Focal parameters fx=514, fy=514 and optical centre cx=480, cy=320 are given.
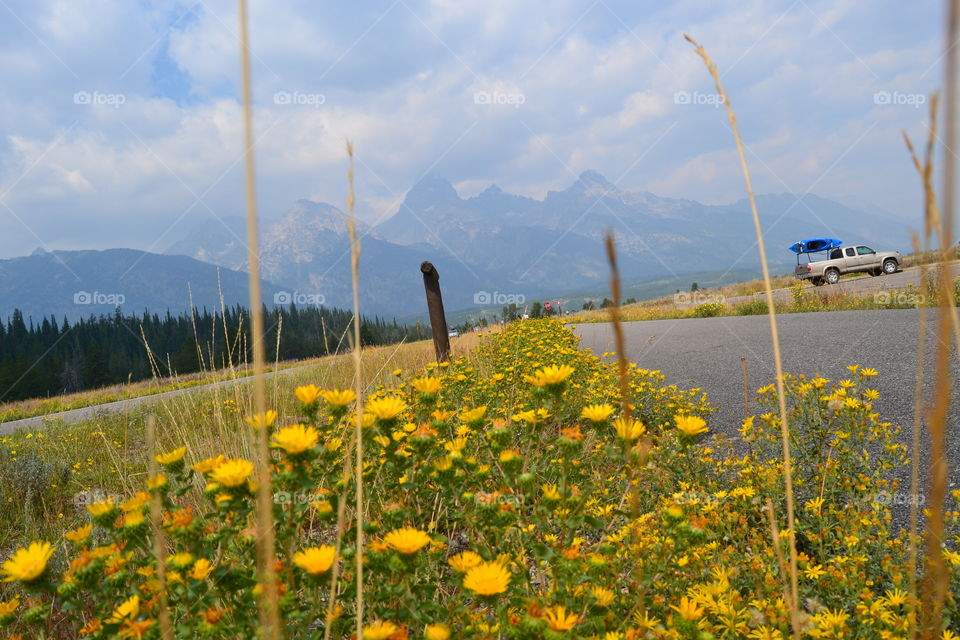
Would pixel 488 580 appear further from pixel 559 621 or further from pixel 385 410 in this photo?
pixel 385 410

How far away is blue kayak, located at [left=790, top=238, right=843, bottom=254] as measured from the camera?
24.6 metres

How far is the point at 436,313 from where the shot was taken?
6.45 m

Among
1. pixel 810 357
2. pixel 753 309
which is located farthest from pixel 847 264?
pixel 810 357

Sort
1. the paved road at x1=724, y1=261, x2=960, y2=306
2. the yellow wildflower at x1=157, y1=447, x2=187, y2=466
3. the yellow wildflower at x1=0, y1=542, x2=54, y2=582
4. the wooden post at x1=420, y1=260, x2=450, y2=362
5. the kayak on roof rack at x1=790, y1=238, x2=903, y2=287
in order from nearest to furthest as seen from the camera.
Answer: the yellow wildflower at x1=0, y1=542, x2=54, y2=582 → the yellow wildflower at x1=157, y1=447, x2=187, y2=466 → the wooden post at x1=420, y1=260, x2=450, y2=362 → the paved road at x1=724, y1=261, x2=960, y2=306 → the kayak on roof rack at x1=790, y1=238, x2=903, y2=287

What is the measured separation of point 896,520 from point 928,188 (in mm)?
2092

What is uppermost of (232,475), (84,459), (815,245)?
(815,245)

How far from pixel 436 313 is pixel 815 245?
2598 cm

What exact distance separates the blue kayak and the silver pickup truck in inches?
54.0

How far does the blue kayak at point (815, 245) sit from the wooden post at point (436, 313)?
78.4 ft

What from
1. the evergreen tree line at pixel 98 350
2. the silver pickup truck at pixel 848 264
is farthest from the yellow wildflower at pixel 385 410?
the evergreen tree line at pixel 98 350

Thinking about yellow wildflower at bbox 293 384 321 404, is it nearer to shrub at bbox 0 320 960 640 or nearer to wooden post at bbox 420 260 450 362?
shrub at bbox 0 320 960 640

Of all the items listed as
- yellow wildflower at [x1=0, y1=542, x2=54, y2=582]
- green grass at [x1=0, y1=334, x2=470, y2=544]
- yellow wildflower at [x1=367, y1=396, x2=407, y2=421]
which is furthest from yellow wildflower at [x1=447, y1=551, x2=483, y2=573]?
green grass at [x1=0, y1=334, x2=470, y2=544]

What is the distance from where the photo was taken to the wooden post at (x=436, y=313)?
20.4ft

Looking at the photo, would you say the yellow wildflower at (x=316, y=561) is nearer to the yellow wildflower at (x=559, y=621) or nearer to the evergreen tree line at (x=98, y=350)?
the yellow wildflower at (x=559, y=621)
